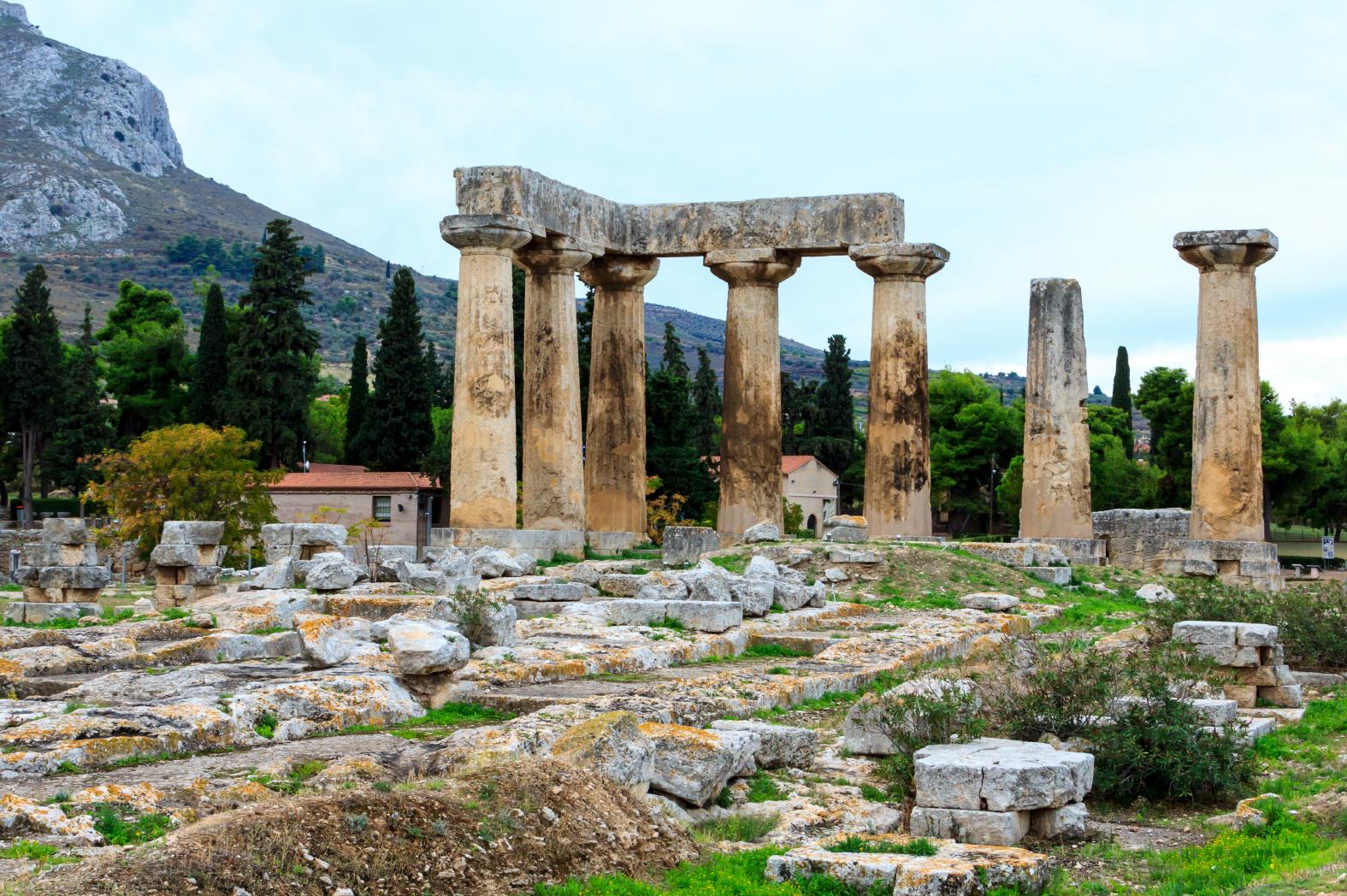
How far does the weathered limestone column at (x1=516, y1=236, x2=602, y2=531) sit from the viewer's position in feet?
111

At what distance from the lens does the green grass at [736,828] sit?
433 inches

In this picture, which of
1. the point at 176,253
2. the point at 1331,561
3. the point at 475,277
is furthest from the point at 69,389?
the point at 176,253

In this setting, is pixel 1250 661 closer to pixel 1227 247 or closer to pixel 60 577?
pixel 1227 247

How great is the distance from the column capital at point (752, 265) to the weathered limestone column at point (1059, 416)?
18.8 ft

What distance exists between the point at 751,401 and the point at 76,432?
159ft

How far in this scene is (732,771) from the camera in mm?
12211

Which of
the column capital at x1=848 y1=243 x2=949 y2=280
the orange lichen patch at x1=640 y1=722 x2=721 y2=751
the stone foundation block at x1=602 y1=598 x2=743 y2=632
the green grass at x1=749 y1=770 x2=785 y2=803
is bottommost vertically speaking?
the green grass at x1=749 y1=770 x2=785 y2=803

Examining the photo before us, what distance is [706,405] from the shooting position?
84000 mm

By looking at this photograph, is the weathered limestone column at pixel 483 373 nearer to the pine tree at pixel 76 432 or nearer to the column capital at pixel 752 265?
the column capital at pixel 752 265

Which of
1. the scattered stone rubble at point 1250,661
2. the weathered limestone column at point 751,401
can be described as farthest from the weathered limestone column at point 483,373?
the scattered stone rubble at point 1250,661

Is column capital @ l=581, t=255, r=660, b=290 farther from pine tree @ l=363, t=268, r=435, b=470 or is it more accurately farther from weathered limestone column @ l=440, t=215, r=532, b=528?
pine tree @ l=363, t=268, r=435, b=470

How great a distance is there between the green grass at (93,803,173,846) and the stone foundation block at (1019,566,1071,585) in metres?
23.4

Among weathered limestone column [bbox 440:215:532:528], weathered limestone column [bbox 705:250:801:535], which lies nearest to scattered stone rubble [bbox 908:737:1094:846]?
weathered limestone column [bbox 440:215:532:528]

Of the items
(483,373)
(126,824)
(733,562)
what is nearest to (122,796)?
(126,824)
